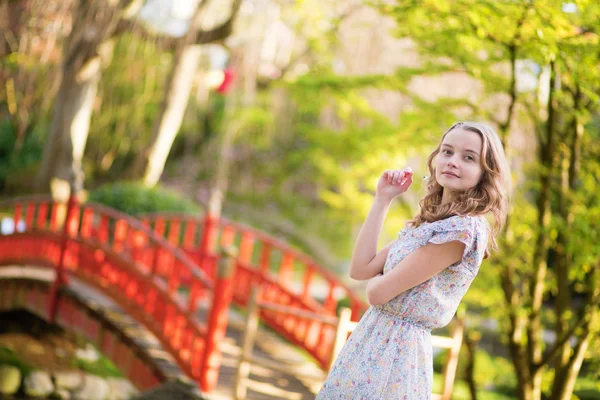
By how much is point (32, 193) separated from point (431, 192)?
910 cm

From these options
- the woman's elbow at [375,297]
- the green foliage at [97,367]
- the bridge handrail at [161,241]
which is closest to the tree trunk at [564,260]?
the bridge handrail at [161,241]

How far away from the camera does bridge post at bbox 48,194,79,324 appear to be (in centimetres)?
681

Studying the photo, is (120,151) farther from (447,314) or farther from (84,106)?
(447,314)

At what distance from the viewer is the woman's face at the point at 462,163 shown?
1.89 m

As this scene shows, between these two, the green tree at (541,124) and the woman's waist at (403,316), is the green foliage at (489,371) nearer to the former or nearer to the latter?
the green tree at (541,124)

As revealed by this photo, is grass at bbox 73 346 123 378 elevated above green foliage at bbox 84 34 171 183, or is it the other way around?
green foliage at bbox 84 34 171 183

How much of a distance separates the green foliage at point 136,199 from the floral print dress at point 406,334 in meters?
8.14

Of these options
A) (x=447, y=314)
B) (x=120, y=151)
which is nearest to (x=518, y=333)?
(x=447, y=314)

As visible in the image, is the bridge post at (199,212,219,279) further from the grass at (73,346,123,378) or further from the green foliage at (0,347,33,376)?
the green foliage at (0,347,33,376)

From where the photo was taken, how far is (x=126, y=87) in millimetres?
12969

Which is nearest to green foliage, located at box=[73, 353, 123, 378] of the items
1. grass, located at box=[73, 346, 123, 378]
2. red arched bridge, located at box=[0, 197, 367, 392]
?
grass, located at box=[73, 346, 123, 378]

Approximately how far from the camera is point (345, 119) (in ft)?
26.9

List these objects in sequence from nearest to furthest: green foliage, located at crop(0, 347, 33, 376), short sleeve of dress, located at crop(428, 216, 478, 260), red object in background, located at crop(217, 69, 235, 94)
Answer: short sleeve of dress, located at crop(428, 216, 478, 260)
green foliage, located at crop(0, 347, 33, 376)
red object in background, located at crop(217, 69, 235, 94)

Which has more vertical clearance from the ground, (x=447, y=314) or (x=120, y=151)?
(x=120, y=151)
